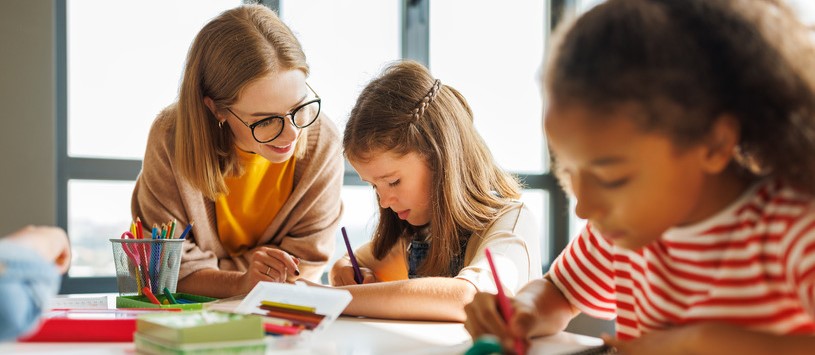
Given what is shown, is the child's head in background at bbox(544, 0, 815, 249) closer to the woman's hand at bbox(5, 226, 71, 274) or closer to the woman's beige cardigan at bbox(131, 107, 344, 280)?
the woman's hand at bbox(5, 226, 71, 274)

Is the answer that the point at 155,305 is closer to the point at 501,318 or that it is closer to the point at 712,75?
the point at 501,318

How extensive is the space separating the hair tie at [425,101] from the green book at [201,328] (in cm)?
71

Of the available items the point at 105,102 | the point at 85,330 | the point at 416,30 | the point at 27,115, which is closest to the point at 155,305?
the point at 85,330

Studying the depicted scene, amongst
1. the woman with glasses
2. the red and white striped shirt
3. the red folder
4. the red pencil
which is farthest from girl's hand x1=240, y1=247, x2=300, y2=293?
the red and white striped shirt

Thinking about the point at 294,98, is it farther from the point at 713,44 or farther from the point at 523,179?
the point at 523,179

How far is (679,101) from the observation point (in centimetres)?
64

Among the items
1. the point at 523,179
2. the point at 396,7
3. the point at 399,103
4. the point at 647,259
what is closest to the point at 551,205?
the point at 523,179

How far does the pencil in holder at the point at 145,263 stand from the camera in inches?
51.2

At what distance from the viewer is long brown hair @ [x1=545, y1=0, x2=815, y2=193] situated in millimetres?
637

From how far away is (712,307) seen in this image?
0.71 metres

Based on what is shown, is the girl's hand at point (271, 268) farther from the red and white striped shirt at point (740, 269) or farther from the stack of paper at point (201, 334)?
the red and white striped shirt at point (740, 269)

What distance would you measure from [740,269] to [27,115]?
2.32 m

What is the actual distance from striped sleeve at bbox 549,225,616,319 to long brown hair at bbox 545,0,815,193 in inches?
12.2

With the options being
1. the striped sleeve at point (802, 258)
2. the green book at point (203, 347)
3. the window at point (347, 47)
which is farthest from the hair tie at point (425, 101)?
the window at point (347, 47)
